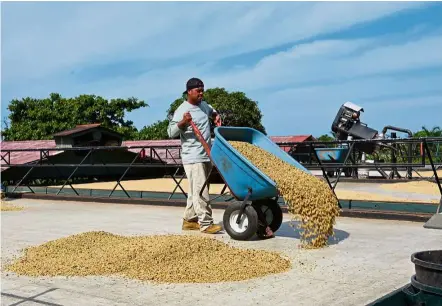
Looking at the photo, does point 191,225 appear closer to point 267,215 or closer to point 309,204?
point 267,215

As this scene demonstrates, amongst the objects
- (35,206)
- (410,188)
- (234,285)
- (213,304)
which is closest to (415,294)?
(213,304)

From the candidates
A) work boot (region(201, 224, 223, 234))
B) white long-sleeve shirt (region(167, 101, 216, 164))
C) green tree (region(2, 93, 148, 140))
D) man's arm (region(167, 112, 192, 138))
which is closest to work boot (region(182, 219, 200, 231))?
work boot (region(201, 224, 223, 234))

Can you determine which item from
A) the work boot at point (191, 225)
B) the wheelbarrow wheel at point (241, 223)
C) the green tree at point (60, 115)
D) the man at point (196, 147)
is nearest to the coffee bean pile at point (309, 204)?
the wheelbarrow wheel at point (241, 223)

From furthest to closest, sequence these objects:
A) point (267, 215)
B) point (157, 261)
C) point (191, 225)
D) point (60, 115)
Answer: point (60, 115) < point (191, 225) < point (267, 215) < point (157, 261)

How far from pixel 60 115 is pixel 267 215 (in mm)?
28200

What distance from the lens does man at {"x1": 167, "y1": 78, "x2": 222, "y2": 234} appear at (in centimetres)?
639

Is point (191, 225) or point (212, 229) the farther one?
point (191, 225)

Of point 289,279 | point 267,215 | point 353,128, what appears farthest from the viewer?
point 353,128

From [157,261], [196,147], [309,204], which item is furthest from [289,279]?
[196,147]

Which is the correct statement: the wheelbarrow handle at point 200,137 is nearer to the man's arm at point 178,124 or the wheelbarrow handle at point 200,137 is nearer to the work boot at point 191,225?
the man's arm at point 178,124

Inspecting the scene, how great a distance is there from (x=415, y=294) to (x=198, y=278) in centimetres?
208

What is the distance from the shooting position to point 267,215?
20.5 feet

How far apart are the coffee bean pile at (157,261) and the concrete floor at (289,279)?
147 mm

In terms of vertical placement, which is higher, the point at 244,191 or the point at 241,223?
the point at 244,191
